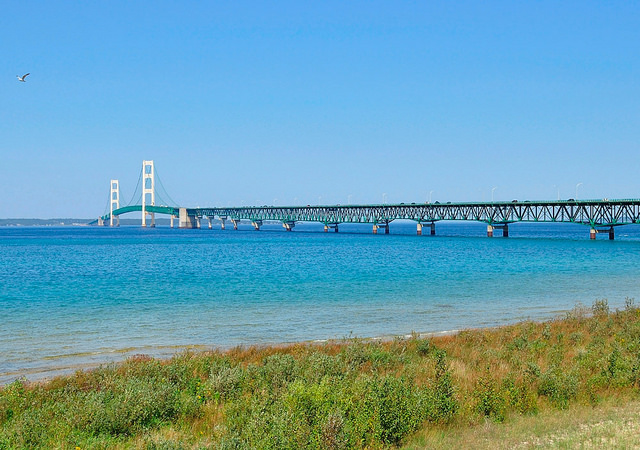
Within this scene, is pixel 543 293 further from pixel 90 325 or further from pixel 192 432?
pixel 192 432

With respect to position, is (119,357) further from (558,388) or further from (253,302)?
(253,302)

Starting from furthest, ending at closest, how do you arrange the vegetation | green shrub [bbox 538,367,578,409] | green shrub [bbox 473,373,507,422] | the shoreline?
the shoreline, green shrub [bbox 538,367,578,409], green shrub [bbox 473,373,507,422], the vegetation

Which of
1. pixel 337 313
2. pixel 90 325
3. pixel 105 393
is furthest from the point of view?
pixel 337 313

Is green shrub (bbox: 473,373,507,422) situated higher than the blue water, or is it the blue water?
green shrub (bbox: 473,373,507,422)

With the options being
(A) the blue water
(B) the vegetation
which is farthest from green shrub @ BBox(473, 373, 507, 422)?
(A) the blue water

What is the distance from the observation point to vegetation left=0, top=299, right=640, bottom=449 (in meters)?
10.9

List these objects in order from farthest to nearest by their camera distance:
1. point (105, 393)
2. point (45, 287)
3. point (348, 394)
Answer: point (45, 287) → point (105, 393) → point (348, 394)

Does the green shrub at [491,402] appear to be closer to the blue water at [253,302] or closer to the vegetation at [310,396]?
the vegetation at [310,396]

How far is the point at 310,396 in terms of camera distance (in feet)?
37.9

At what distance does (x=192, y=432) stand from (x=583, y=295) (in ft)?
110

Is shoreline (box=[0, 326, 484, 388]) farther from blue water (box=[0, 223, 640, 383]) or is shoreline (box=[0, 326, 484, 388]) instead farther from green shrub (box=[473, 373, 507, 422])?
green shrub (box=[473, 373, 507, 422])

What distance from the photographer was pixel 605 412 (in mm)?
12570

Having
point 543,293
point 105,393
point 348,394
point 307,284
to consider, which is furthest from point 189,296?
point 348,394

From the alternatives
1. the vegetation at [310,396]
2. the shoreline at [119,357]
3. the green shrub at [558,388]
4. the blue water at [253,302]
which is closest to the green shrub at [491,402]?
the vegetation at [310,396]
